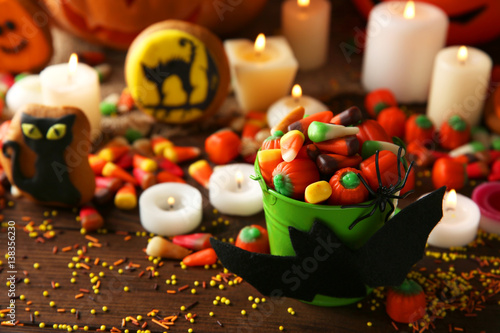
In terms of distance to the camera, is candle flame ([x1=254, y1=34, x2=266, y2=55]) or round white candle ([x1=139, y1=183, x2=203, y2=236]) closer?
round white candle ([x1=139, y1=183, x2=203, y2=236])

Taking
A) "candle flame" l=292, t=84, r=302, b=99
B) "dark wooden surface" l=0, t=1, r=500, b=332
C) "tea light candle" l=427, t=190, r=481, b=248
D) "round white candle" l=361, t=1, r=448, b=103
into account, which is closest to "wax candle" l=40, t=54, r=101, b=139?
"dark wooden surface" l=0, t=1, r=500, b=332

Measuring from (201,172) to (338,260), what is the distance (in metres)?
0.50

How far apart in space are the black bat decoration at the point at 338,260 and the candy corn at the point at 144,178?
1.29ft

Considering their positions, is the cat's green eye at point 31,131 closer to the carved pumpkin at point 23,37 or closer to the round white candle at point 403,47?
the carved pumpkin at point 23,37

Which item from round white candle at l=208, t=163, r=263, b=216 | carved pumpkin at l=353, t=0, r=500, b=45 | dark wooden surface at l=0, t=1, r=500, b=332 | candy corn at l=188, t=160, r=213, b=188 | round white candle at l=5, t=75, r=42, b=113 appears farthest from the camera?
carved pumpkin at l=353, t=0, r=500, b=45

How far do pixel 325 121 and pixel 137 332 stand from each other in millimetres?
495

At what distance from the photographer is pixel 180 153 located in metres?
1.51

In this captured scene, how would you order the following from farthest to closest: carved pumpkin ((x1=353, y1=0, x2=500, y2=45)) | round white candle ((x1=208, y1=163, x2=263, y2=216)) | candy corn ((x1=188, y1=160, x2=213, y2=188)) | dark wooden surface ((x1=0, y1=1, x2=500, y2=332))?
carved pumpkin ((x1=353, y1=0, x2=500, y2=45))
candy corn ((x1=188, y1=160, x2=213, y2=188))
round white candle ((x1=208, y1=163, x2=263, y2=216))
dark wooden surface ((x1=0, y1=1, x2=500, y2=332))

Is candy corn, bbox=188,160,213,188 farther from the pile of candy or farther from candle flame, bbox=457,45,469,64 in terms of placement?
candle flame, bbox=457,45,469,64

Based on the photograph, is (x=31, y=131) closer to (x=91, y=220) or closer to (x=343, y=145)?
(x=91, y=220)

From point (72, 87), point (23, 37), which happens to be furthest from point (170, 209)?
point (23, 37)

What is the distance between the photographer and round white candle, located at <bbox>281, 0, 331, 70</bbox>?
5.89 ft

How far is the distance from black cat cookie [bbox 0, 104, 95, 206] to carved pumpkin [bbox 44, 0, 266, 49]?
0.47 m

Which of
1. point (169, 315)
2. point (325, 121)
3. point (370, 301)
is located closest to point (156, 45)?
point (325, 121)
